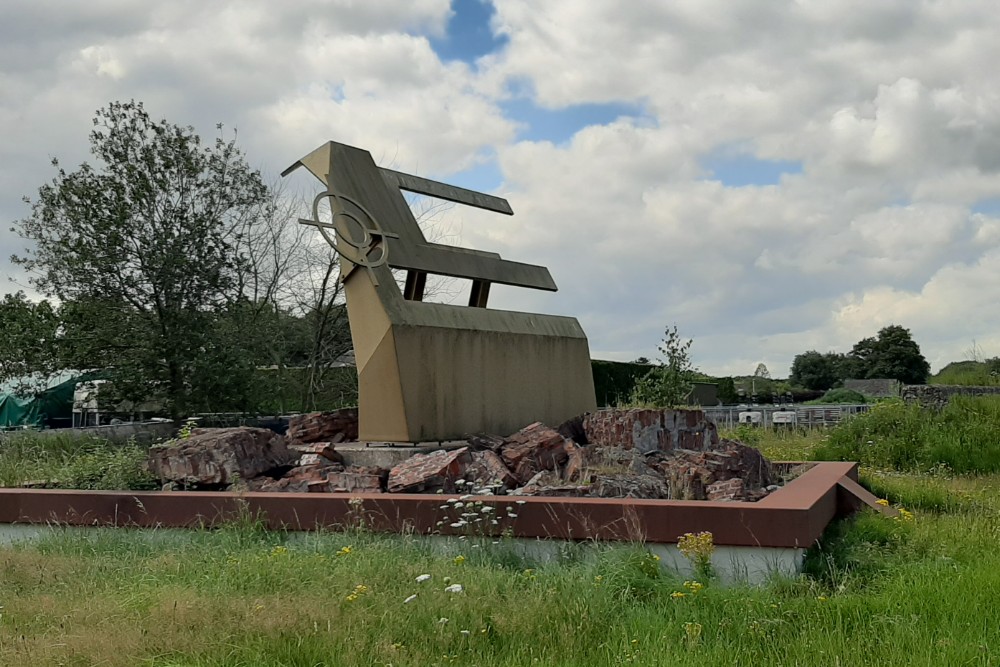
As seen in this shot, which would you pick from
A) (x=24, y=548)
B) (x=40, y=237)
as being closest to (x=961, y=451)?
(x=24, y=548)

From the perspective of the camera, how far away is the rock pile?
7938 millimetres

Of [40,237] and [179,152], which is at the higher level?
[179,152]

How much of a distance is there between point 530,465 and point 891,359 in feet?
137

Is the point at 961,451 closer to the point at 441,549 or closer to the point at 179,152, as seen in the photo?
the point at 441,549

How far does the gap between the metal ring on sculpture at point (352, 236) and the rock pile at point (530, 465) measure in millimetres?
1959

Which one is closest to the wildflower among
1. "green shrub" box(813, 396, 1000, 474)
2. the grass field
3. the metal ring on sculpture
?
the grass field

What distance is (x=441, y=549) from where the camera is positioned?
21.9 ft

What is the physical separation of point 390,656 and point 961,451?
36.9 feet

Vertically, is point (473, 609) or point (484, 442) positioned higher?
point (484, 442)

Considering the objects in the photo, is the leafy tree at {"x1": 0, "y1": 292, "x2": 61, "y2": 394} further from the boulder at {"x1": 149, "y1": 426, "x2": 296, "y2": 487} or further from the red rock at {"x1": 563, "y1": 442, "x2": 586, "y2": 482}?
the red rock at {"x1": 563, "y1": 442, "x2": 586, "y2": 482}

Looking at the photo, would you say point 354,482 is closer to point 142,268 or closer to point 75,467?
point 75,467

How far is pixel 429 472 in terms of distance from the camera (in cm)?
808

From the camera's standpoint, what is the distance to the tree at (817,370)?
48062 mm

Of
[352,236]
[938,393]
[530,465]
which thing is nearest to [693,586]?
[530,465]
